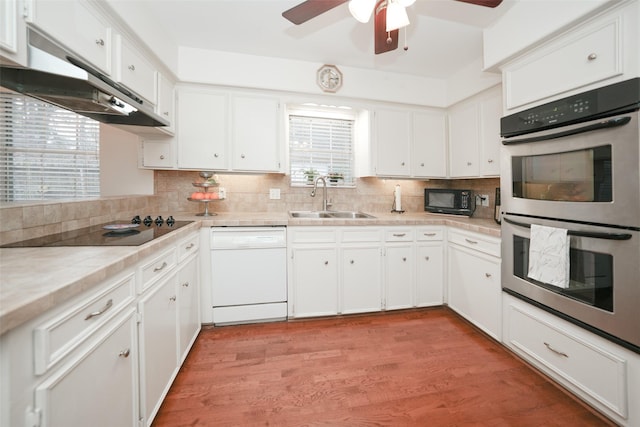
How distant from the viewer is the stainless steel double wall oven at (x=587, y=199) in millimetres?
1271

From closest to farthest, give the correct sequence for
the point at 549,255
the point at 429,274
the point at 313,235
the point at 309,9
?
1. the point at 309,9
2. the point at 549,255
3. the point at 313,235
4. the point at 429,274

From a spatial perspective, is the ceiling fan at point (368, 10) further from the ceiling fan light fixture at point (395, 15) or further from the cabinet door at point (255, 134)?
the cabinet door at point (255, 134)

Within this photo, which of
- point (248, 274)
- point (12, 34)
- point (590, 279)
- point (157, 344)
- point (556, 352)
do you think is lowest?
point (556, 352)

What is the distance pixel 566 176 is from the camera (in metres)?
1.56

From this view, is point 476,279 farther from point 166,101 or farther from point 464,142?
point 166,101

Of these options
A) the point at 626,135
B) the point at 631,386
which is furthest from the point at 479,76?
the point at 631,386

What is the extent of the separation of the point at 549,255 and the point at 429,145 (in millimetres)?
1817

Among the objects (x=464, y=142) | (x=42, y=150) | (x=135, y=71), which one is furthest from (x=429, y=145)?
(x=42, y=150)

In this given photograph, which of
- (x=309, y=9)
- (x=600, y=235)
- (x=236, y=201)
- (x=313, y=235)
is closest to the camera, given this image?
(x=600, y=235)

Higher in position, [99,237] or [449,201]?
[449,201]

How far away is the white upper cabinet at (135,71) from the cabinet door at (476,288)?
2.99 meters

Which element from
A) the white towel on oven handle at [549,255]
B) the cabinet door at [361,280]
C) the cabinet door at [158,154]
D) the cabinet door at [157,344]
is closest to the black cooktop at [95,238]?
the cabinet door at [157,344]

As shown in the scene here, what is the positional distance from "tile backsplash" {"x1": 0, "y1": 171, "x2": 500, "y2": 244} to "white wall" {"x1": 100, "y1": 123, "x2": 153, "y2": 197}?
0.55 ft

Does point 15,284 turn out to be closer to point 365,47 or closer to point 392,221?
point 392,221
